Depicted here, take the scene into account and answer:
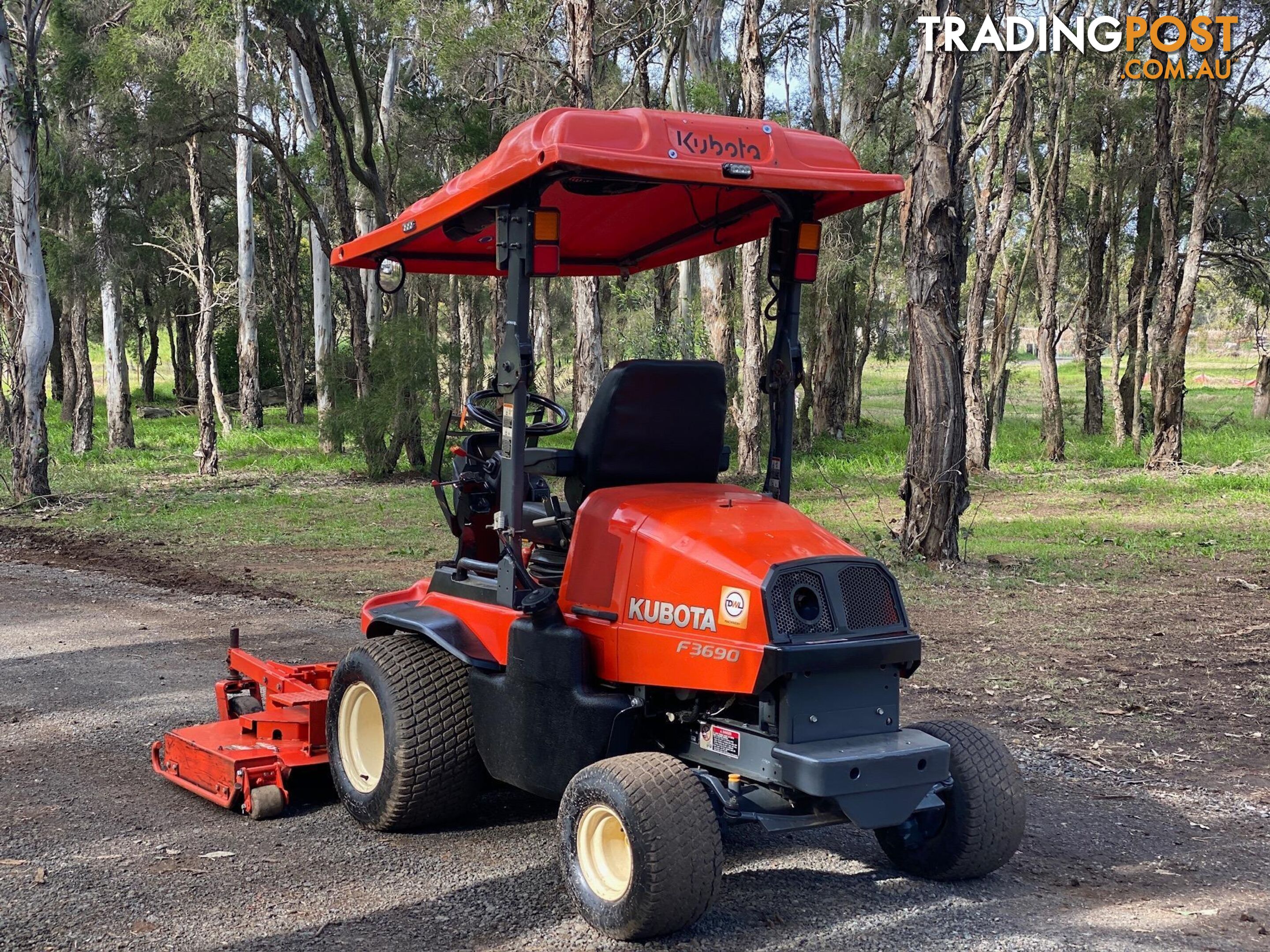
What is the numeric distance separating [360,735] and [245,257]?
23.8 metres

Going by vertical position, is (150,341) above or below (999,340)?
above

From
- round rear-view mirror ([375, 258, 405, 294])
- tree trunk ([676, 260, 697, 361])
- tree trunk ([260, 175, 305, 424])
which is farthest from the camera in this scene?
tree trunk ([260, 175, 305, 424])

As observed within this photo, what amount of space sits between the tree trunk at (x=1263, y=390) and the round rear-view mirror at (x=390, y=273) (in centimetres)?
3121

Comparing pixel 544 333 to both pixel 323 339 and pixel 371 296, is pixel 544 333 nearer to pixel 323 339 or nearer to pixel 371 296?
pixel 371 296

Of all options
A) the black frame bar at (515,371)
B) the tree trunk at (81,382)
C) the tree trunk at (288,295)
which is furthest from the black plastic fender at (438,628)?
the tree trunk at (288,295)

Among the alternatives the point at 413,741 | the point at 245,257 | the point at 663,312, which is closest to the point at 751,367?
the point at 663,312

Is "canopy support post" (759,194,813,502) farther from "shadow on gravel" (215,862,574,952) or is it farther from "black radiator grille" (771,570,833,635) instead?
"shadow on gravel" (215,862,574,952)

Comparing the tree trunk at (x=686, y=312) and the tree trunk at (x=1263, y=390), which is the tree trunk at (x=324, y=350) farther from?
the tree trunk at (x=1263, y=390)

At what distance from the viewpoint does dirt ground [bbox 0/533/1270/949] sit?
4.24m

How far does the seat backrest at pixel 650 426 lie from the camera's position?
4922mm

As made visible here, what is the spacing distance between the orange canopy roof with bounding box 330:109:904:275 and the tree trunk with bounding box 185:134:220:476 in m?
16.8

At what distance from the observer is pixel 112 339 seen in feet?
94.7

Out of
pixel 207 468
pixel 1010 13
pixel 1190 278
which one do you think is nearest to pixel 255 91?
pixel 207 468

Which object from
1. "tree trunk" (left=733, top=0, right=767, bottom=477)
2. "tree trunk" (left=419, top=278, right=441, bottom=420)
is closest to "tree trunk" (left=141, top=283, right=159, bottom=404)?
"tree trunk" (left=419, top=278, right=441, bottom=420)
